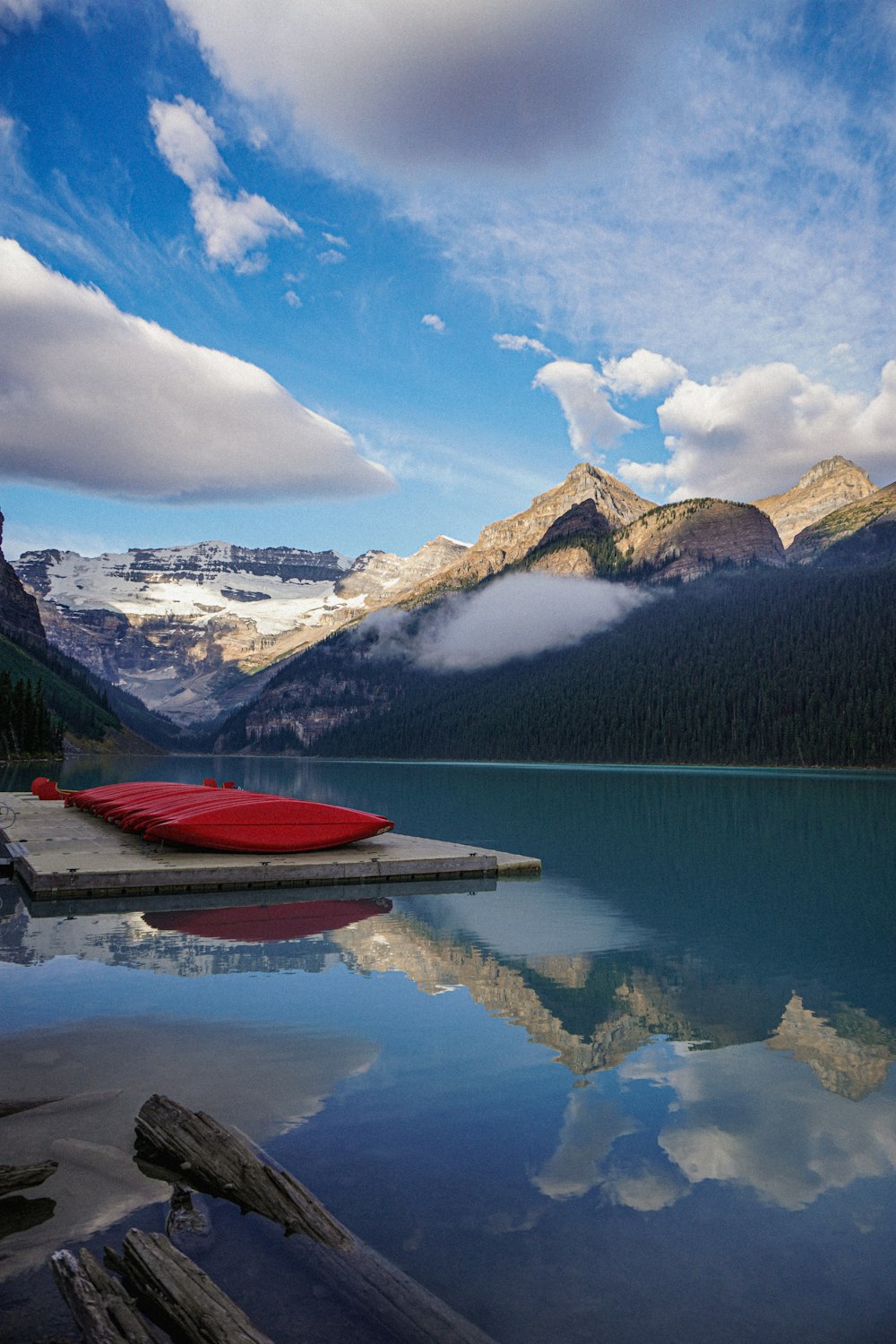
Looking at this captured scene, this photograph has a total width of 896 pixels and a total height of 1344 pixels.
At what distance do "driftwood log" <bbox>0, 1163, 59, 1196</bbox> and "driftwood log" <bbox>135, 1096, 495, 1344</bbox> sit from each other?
0.88 m

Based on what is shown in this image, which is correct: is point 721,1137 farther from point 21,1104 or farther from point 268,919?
point 268,919

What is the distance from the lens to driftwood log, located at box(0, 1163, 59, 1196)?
675 centimetres

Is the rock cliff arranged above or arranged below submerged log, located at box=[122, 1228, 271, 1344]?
below

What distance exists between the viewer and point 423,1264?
617 centimetres

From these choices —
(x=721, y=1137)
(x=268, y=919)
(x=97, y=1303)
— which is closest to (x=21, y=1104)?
(x=97, y=1303)

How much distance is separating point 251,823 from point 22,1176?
63.6ft

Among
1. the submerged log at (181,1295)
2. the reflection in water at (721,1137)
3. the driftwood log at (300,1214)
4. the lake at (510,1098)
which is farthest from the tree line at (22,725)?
the submerged log at (181,1295)

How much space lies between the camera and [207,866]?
908 inches

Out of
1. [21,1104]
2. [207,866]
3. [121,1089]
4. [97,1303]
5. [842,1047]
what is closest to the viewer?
[97,1303]

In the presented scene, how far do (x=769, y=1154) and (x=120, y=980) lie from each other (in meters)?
10.3

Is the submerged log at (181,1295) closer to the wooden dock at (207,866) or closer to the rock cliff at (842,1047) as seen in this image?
the rock cliff at (842,1047)

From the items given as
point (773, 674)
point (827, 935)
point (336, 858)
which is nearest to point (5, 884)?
point (336, 858)

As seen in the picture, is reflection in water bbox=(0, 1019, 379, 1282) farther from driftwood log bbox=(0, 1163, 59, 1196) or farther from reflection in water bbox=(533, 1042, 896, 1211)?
reflection in water bbox=(533, 1042, 896, 1211)

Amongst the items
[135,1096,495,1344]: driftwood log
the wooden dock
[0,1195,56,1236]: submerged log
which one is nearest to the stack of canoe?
the wooden dock
